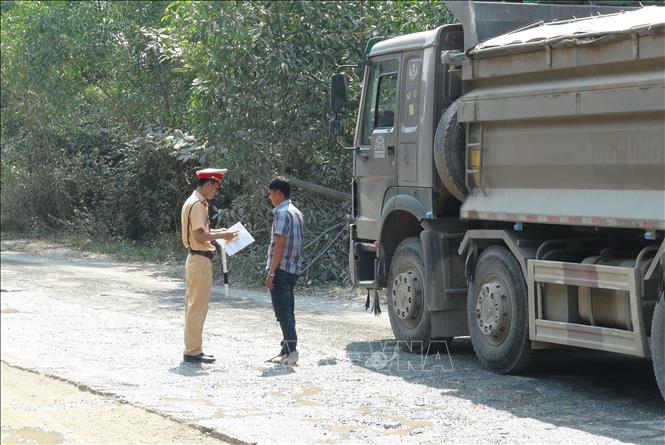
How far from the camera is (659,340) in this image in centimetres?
823

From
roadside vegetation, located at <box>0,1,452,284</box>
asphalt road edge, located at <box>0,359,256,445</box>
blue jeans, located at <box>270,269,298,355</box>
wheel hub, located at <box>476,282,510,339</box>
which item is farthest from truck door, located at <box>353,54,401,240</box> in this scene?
asphalt road edge, located at <box>0,359,256,445</box>

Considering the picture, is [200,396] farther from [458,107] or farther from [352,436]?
[458,107]

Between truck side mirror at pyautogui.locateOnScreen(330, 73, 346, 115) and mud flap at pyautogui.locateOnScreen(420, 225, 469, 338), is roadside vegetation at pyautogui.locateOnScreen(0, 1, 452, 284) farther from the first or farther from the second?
mud flap at pyautogui.locateOnScreen(420, 225, 469, 338)

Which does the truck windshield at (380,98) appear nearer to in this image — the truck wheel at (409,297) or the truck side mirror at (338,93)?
the truck side mirror at (338,93)

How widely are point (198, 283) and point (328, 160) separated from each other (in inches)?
355

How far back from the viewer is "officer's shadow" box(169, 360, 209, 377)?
33.8 feet

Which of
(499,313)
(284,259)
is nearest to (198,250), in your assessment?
(284,259)

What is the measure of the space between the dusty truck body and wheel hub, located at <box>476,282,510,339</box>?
0.7 inches

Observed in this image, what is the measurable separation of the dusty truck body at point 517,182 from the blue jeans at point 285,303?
51.7 inches

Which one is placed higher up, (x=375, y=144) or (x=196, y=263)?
(x=375, y=144)

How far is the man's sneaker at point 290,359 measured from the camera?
10680 mm

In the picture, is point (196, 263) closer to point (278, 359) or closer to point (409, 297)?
point (278, 359)

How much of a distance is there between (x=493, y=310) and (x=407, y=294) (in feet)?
4.90

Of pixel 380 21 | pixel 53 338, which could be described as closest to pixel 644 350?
pixel 53 338
